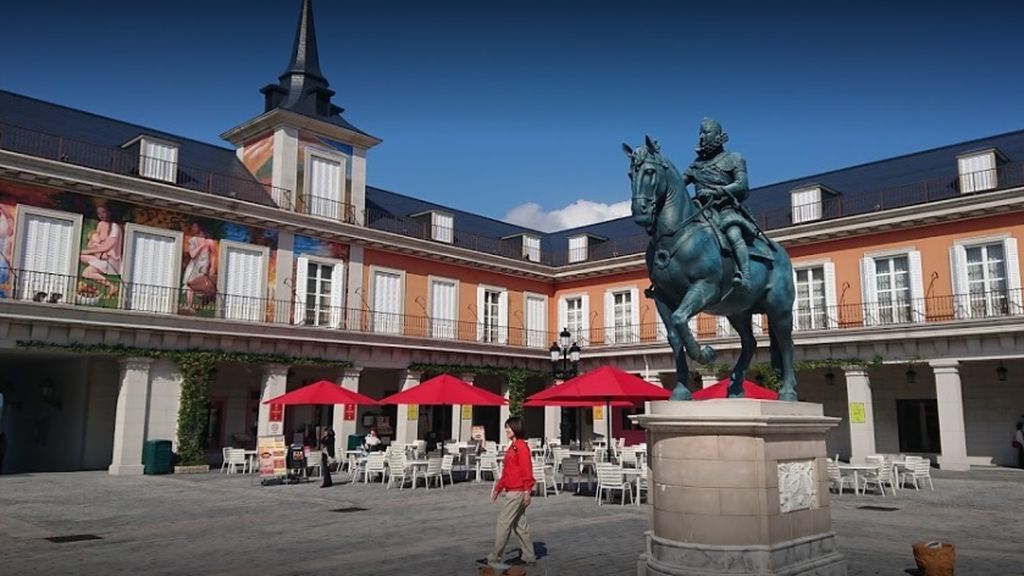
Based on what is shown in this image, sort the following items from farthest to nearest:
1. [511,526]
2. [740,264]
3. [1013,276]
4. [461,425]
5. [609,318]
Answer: [609,318] → [461,425] → [1013,276] → [511,526] → [740,264]

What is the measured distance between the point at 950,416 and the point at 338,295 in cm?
1862

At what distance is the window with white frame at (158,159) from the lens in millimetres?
22344

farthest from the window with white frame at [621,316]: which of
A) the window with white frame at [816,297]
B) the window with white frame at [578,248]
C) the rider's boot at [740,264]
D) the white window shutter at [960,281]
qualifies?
the rider's boot at [740,264]

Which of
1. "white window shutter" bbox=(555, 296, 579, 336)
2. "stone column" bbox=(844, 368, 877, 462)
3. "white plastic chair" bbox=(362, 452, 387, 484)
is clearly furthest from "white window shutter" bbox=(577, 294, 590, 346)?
"white plastic chair" bbox=(362, 452, 387, 484)

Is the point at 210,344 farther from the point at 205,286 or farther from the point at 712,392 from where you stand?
the point at 712,392

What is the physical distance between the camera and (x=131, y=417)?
65.4ft

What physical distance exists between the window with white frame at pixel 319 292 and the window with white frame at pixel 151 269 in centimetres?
374

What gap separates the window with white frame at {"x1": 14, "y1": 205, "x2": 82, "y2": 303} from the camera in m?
18.9

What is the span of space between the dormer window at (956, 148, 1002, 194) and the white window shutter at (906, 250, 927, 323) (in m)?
2.38

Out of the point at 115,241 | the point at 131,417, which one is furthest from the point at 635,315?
the point at 115,241

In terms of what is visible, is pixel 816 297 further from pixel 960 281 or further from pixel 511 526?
pixel 511 526

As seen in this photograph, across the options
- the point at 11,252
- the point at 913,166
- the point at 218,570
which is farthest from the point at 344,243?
the point at 913,166

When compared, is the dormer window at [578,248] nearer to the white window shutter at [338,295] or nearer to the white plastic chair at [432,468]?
the white window shutter at [338,295]

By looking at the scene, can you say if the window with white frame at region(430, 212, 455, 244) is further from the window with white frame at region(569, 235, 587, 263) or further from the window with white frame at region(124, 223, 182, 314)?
the window with white frame at region(124, 223, 182, 314)
